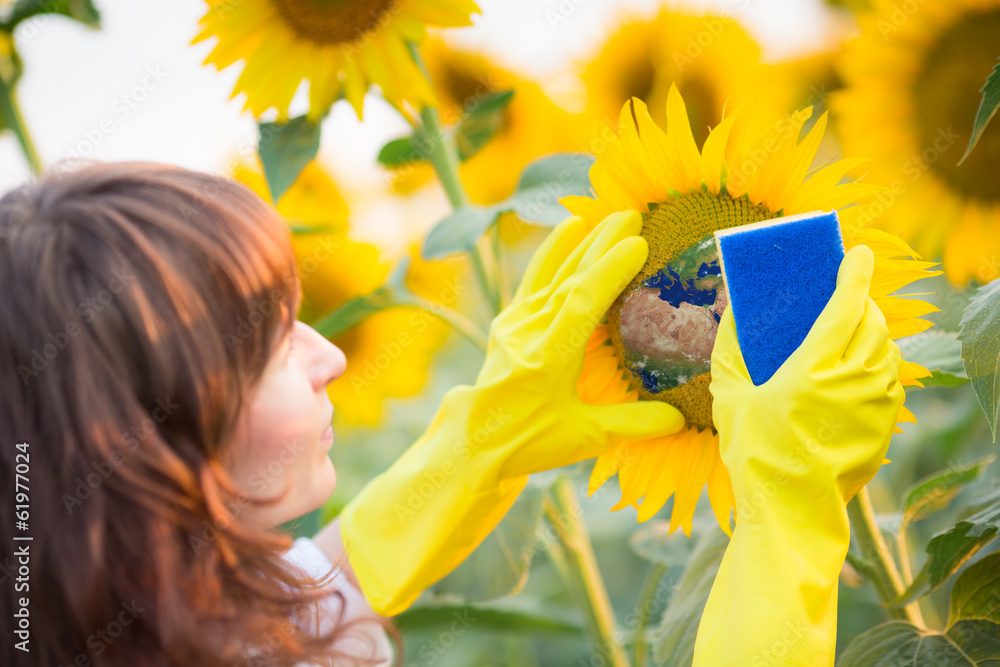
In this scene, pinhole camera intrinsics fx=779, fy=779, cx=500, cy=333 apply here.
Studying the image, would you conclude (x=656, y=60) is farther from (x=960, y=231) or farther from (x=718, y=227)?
(x=718, y=227)

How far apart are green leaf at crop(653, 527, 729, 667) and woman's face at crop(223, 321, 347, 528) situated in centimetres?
39

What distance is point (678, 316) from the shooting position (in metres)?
0.70

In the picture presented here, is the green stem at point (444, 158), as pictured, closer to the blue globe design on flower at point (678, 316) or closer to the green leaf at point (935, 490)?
the blue globe design on flower at point (678, 316)

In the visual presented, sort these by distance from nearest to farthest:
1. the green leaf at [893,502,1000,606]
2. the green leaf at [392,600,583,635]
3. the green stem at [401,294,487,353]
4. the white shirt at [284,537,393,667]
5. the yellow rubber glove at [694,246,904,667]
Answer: the yellow rubber glove at [694,246,904,667] → the green leaf at [893,502,1000,606] → the white shirt at [284,537,393,667] → the green stem at [401,294,487,353] → the green leaf at [392,600,583,635]

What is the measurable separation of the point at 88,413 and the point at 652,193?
52 centimetres

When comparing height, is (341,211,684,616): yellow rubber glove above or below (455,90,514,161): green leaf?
below

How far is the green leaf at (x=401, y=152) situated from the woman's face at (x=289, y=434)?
11.8 inches

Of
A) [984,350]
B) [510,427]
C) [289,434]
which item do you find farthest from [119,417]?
[984,350]

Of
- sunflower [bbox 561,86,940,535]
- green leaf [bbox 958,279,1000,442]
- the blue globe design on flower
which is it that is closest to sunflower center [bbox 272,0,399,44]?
sunflower [bbox 561,86,940,535]

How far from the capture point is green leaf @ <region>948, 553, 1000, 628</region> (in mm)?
760

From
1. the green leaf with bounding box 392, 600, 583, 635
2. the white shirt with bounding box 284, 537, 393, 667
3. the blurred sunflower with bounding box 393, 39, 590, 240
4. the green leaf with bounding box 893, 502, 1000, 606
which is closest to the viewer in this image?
the green leaf with bounding box 893, 502, 1000, 606

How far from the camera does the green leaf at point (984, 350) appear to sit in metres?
0.61

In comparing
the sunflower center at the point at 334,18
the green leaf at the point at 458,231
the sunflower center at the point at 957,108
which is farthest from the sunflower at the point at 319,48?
the sunflower center at the point at 957,108

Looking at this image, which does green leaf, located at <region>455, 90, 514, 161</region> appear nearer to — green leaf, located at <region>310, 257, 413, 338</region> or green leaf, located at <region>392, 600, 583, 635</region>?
green leaf, located at <region>310, 257, 413, 338</region>
